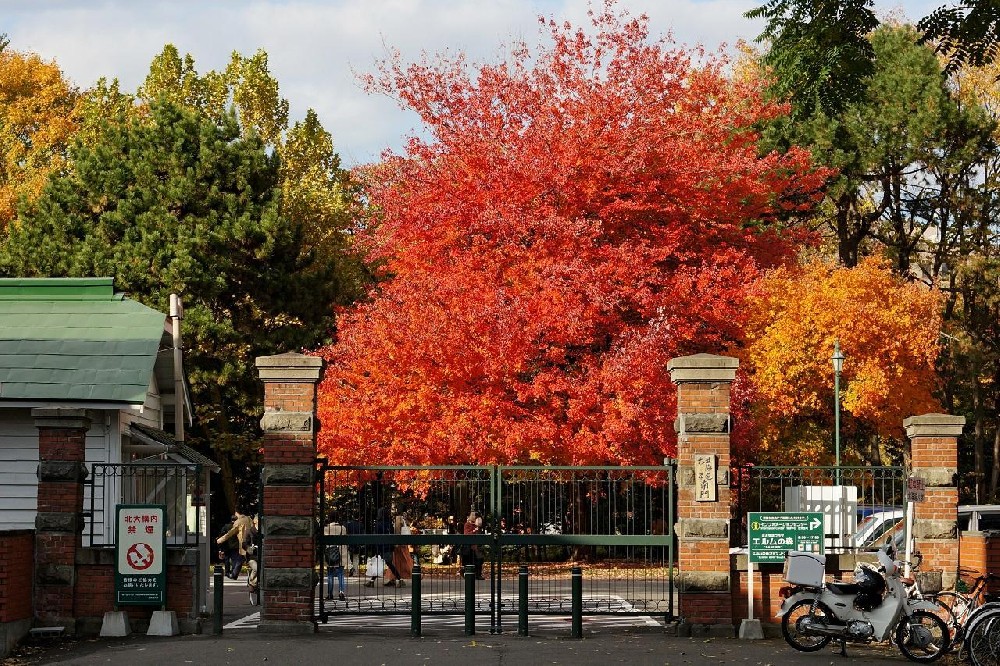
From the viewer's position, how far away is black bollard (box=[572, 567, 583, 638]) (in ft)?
60.2

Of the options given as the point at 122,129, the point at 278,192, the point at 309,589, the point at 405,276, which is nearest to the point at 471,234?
the point at 405,276

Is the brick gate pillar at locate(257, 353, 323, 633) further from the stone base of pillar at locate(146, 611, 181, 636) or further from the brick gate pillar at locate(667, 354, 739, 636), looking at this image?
the brick gate pillar at locate(667, 354, 739, 636)

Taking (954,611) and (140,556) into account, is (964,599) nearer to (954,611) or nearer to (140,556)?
(954,611)

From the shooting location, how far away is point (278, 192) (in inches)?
1641

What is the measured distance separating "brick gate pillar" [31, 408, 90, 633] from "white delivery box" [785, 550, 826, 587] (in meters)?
9.34

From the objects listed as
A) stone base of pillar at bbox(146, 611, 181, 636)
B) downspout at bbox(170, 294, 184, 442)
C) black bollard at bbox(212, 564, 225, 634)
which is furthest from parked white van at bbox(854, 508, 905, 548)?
downspout at bbox(170, 294, 184, 442)

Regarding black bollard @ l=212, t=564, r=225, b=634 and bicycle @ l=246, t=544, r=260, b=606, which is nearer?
black bollard @ l=212, t=564, r=225, b=634

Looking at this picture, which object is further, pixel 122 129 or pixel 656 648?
pixel 122 129

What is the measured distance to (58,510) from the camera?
1906cm

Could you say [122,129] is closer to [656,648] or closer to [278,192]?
[278,192]

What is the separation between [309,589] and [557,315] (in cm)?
1426

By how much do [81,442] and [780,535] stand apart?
9411 mm

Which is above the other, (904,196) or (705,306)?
(904,196)

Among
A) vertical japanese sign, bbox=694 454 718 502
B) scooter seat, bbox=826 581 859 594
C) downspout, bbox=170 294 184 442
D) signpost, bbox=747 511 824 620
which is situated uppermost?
downspout, bbox=170 294 184 442
